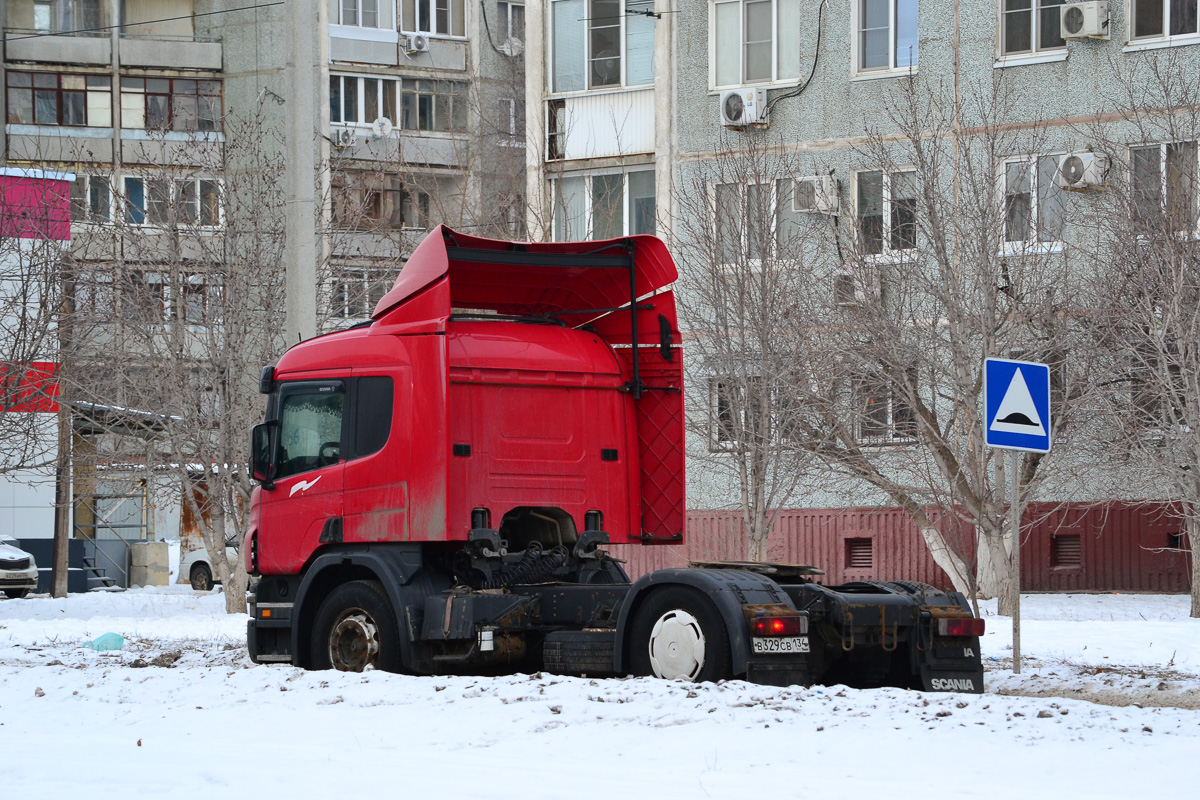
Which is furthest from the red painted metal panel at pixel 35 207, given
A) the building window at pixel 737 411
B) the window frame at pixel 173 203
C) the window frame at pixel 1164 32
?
the window frame at pixel 1164 32

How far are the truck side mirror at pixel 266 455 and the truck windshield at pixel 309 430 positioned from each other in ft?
0.18

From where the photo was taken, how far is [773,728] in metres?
8.85

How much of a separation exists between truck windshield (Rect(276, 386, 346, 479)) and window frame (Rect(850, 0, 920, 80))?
18.2 m

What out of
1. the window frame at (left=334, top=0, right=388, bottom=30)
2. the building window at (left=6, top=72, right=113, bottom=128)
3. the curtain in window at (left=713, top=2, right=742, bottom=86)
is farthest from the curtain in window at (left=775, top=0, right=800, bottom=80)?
the building window at (left=6, top=72, right=113, bottom=128)

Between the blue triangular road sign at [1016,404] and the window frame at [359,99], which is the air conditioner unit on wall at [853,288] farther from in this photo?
the window frame at [359,99]

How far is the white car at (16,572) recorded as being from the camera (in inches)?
1293

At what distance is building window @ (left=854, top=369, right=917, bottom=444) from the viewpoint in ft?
73.5

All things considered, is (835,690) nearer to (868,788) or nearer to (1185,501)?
(868,788)

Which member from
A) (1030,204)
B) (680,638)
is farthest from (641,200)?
(680,638)

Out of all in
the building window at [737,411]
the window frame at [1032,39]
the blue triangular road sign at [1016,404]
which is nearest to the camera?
the blue triangular road sign at [1016,404]

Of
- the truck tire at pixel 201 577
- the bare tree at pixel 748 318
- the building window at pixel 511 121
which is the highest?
the building window at pixel 511 121

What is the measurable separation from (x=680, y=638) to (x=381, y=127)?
124 ft

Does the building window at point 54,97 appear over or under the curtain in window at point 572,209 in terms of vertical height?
over

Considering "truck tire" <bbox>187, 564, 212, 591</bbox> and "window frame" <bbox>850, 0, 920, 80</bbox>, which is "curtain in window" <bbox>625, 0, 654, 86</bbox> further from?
"truck tire" <bbox>187, 564, 212, 591</bbox>
